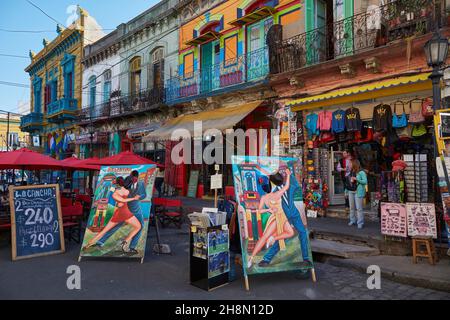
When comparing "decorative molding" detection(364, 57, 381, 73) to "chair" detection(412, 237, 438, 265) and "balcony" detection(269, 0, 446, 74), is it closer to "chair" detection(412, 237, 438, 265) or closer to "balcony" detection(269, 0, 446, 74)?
"balcony" detection(269, 0, 446, 74)

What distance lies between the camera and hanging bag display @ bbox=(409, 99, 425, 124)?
7836 millimetres

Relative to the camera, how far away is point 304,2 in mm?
10914

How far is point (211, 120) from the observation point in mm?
12188

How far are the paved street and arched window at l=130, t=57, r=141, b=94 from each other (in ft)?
44.8

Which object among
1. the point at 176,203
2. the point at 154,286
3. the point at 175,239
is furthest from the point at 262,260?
the point at 176,203

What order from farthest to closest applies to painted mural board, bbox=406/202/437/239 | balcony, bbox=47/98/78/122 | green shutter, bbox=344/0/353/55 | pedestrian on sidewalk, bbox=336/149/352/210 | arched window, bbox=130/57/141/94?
1. balcony, bbox=47/98/78/122
2. arched window, bbox=130/57/141/94
3. green shutter, bbox=344/0/353/55
4. pedestrian on sidewalk, bbox=336/149/352/210
5. painted mural board, bbox=406/202/437/239

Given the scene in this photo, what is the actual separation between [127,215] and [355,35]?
737 centimetres

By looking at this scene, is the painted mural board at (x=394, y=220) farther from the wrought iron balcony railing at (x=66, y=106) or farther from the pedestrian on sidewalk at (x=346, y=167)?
the wrought iron balcony railing at (x=66, y=106)

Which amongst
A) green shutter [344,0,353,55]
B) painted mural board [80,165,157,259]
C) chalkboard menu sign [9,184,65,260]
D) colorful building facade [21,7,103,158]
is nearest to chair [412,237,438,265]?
painted mural board [80,165,157,259]

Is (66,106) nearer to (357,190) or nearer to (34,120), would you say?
(34,120)

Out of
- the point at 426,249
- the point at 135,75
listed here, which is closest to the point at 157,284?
the point at 426,249

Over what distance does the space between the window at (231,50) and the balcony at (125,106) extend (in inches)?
151

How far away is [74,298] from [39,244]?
281cm
